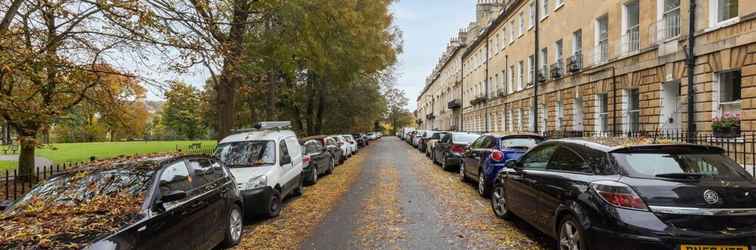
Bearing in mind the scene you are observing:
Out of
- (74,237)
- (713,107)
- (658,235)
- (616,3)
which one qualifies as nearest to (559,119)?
(616,3)

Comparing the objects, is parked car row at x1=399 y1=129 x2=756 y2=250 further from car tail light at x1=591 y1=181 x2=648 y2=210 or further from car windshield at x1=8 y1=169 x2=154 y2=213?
car windshield at x1=8 y1=169 x2=154 y2=213

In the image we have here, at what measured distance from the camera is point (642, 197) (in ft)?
11.7

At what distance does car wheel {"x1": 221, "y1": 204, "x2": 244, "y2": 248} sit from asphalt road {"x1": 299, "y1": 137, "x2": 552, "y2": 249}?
973 mm

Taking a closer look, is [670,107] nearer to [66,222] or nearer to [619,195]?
[619,195]

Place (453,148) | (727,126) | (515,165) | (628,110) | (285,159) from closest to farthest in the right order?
(515,165), (285,159), (727,126), (453,148), (628,110)

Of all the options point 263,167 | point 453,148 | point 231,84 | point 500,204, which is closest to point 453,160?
point 453,148

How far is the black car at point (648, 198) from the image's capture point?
3.38 meters

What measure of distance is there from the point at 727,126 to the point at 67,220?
1350 centimetres

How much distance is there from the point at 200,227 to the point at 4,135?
25.4 feet

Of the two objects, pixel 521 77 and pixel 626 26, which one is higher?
pixel 626 26

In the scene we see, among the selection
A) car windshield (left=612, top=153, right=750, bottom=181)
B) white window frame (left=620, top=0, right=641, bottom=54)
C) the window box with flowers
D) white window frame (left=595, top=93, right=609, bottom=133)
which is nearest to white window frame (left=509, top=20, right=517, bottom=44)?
white window frame (left=595, top=93, right=609, bottom=133)

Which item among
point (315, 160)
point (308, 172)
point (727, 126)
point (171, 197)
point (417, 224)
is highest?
point (727, 126)

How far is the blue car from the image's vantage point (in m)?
8.67

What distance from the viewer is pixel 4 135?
8773 mm
